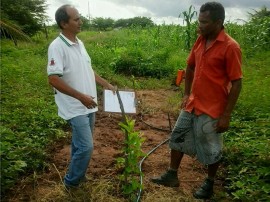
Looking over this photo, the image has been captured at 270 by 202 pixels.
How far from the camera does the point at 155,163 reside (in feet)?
14.5

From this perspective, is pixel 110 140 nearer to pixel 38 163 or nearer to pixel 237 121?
pixel 38 163

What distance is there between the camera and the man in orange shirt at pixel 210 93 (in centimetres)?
310

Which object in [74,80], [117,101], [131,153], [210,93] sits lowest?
[131,153]

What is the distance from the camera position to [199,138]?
11.2ft

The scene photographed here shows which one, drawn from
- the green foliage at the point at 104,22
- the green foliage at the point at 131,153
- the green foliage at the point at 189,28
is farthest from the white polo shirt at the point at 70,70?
the green foliage at the point at 104,22

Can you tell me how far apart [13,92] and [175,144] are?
14.3 feet

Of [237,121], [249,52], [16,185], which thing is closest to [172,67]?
[249,52]

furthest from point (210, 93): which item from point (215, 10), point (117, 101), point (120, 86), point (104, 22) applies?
point (104, 22)

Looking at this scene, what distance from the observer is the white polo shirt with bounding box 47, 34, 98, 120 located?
307cm

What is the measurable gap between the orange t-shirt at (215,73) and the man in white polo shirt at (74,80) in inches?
39.0

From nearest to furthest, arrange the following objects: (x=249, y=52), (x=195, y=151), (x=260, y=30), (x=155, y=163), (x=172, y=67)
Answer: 1. (x=195, y=151)
2. (x=155, y=163)
3. (x=172, y=67)
4. (x=249, y=52)
5. (x=260, y=30)

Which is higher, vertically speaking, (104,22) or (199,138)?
(199,138)

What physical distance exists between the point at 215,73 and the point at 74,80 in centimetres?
128

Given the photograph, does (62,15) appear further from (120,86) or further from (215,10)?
(120,86)
